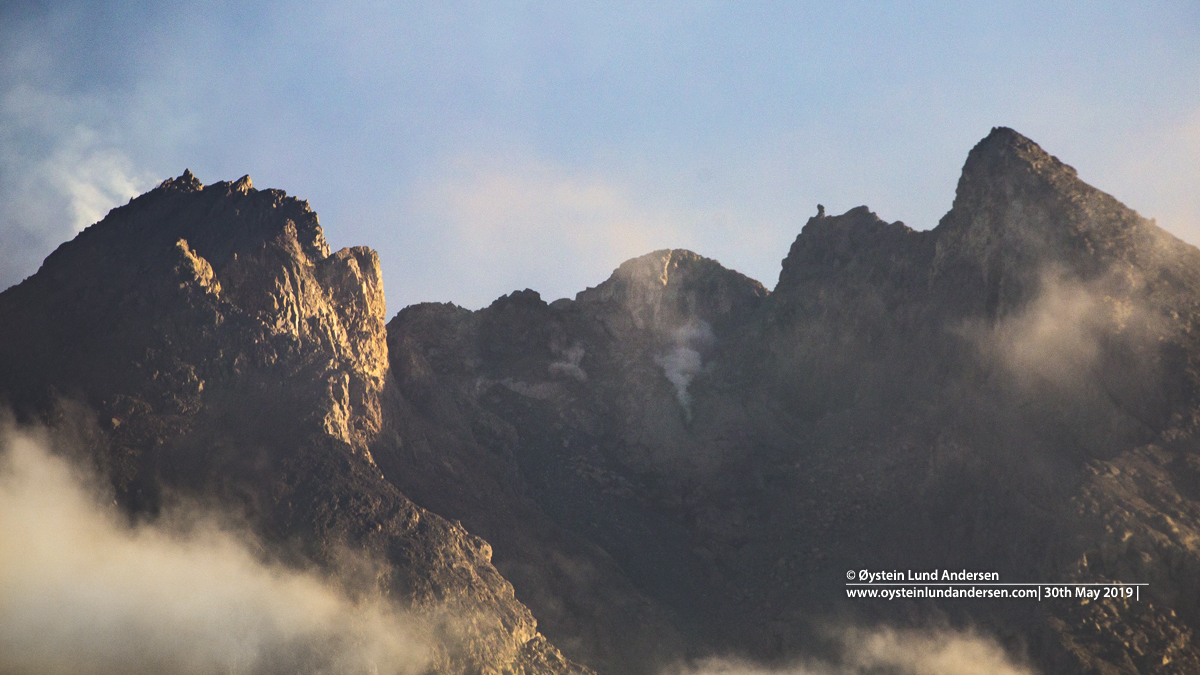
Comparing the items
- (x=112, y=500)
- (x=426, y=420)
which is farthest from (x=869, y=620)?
(x=112, y=500)

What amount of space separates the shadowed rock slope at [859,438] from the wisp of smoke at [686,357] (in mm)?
431

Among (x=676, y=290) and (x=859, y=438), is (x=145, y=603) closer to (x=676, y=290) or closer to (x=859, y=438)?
(x=859, y=438)

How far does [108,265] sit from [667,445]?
5096 centimetres

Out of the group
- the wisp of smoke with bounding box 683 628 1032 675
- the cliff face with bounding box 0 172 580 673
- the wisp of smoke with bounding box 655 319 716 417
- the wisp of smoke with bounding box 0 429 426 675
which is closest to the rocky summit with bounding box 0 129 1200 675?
the cliff face with bounding box 0 172 580 673

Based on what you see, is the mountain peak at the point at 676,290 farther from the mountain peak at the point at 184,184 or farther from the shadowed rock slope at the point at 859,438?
the mountain peak at the point at 184,184

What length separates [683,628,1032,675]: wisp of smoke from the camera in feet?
219

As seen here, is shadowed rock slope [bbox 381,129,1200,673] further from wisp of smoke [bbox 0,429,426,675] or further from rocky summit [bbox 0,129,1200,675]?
wisp of smoke [bbox 0,429,426,675]

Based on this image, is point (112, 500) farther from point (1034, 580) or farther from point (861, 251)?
point (861, 251)

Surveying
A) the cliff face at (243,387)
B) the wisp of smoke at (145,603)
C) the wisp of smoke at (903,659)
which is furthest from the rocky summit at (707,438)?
the wisp of smoke at (145,603)

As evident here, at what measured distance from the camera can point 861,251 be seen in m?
103

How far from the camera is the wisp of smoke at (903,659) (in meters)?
66.8

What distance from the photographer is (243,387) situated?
7369 centimetres

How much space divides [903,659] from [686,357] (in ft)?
158

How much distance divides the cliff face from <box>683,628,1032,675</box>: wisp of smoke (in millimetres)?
14771
